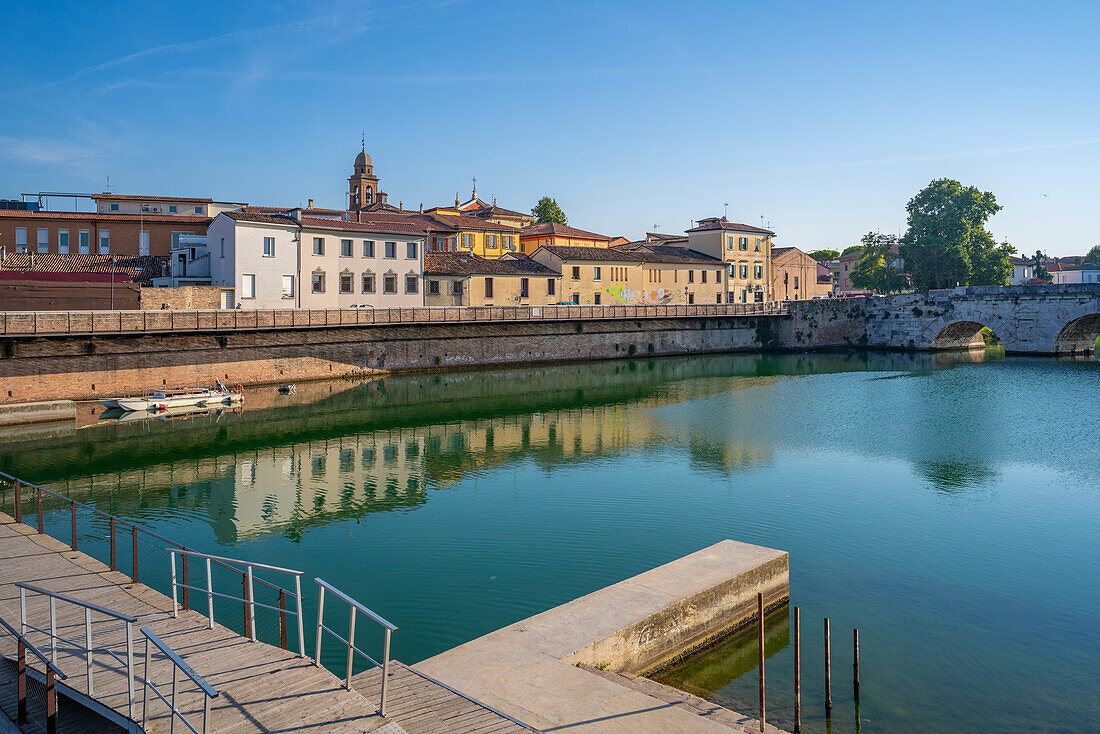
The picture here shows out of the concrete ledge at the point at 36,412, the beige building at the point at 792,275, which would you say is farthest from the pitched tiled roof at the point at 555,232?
the concrete ledge at the point at 36,412

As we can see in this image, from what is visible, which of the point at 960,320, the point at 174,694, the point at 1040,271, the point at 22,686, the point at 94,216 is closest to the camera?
the point at 174,694

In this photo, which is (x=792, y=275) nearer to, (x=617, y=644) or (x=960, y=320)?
(x=960, y=320)

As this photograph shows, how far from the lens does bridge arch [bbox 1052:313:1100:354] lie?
65.2 metres

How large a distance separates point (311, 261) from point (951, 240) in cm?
6775

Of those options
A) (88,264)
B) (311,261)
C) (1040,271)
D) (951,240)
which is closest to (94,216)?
(88,264)

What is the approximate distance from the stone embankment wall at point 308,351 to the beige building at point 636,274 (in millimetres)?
8820

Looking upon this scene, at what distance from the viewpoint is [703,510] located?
21875 mm

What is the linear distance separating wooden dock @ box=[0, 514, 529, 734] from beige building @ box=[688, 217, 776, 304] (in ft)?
270

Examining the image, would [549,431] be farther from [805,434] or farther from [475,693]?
[475,693]

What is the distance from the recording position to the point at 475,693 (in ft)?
33.1

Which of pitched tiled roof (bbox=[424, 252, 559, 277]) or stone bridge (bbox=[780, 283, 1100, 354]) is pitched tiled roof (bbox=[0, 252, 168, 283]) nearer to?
pitched tiled roof (bbox=[424, 252, 559, 277])

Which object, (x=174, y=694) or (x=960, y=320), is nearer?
(x=174, y=694)

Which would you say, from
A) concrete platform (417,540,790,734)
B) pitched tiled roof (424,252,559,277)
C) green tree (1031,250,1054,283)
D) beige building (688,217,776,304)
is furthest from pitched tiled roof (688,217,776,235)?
concrete platform (417,540,790,734)

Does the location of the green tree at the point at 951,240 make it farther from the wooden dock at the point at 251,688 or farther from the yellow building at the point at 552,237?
the wooden dock at the point at 251,688
